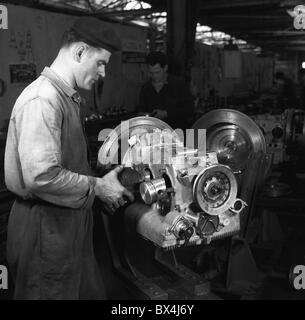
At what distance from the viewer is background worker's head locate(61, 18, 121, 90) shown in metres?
1.36

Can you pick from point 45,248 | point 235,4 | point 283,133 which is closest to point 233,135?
point 283,133

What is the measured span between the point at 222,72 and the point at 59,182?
822 cm

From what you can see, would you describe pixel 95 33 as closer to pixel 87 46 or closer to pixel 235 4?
pixel 87 46

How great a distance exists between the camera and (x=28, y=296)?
4.68 ft

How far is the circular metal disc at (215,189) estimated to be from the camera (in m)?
1.44

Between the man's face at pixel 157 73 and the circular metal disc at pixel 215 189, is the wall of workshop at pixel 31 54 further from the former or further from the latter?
the circular metal disc at pixel 215 189

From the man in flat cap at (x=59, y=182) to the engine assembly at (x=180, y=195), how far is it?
14 cm

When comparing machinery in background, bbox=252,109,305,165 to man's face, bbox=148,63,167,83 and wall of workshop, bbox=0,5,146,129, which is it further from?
wall of workshop, bbox=0,5,146,129

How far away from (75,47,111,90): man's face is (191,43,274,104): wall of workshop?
5.75 meters

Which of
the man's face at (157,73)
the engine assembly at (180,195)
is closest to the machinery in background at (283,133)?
the man's face at (157,73)

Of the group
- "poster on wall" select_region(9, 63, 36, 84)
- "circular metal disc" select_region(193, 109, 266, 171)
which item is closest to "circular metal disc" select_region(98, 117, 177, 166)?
"circular metal disc" select_region(193, 109, 266, 171)

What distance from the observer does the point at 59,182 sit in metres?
1.29

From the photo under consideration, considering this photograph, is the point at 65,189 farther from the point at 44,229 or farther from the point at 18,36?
the point at 18,36

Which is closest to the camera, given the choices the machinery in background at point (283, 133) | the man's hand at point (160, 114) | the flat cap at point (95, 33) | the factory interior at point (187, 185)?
the flat cap at point (95, 33)
